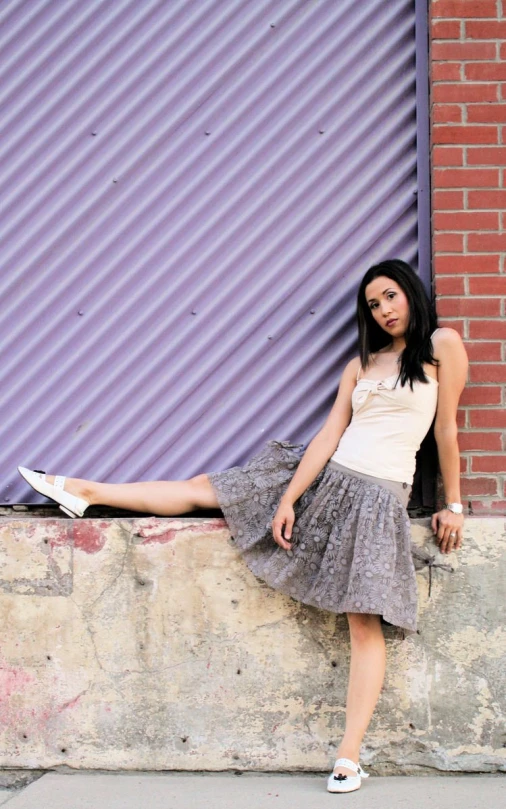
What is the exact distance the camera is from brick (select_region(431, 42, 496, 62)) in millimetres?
3422

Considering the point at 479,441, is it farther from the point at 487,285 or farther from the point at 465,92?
the point at 465,92

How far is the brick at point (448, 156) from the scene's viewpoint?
3.41 m

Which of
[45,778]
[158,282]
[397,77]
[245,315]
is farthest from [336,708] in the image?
[397,77]

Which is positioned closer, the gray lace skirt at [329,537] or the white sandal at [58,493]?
the gray lace skirt at [329,537]

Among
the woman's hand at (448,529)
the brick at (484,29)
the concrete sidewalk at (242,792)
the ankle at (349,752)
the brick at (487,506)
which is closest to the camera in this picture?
the concrete sidewalk at (242,792)

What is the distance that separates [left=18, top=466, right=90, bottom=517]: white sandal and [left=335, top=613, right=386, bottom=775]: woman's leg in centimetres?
114

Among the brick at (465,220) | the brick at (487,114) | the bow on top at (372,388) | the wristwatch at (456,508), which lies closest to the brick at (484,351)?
the bow on top at (372,388)

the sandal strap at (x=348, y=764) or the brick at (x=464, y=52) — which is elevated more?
the brick at (x=464, y=52)

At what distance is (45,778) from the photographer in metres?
3.21

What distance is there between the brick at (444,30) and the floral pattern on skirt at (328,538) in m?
1.77

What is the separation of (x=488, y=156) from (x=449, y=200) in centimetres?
23

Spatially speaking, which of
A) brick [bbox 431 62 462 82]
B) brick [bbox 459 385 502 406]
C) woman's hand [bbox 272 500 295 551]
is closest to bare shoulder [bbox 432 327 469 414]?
brick [bbox 459 385 502 406]

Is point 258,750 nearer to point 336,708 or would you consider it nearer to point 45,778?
point 336,708

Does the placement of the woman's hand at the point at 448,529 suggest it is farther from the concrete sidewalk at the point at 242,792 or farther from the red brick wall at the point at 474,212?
the concrete sidewalk at the point at 242,792
